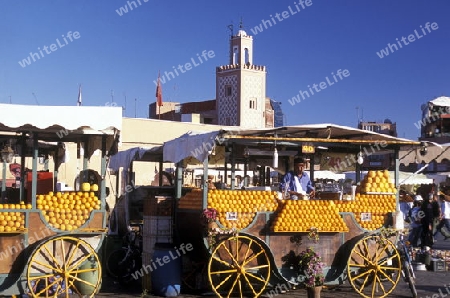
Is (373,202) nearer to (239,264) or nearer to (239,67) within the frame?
(239,264)

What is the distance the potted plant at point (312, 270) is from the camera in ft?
28.5

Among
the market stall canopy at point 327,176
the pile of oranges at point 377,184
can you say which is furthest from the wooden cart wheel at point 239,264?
the market stall canopy at point 327,176

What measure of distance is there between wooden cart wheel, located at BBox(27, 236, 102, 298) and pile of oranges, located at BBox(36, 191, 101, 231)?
231 millimetres

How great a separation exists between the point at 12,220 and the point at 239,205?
3052 millimetres

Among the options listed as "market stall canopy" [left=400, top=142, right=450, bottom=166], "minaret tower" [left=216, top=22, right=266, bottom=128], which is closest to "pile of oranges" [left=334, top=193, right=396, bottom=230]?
"market stall canopy" [left=400, top=142, right=450, bottom=166]

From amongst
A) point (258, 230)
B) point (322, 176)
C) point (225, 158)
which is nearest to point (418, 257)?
point (225, 158)

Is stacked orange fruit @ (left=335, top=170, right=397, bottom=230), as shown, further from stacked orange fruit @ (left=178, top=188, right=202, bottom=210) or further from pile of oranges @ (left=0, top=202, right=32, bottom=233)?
pile of oranges @ (left=0, top=202, right=32, bottom=233)

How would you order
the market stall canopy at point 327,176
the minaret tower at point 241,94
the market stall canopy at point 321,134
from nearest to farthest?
the market stall canopy at point 321,134 < the market stall canopy at point 327,176 < the minaret tower at point 241,94

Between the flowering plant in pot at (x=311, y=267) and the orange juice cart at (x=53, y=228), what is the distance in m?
2.76

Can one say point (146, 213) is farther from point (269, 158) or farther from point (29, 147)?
point (269, 158)

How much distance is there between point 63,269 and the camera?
26.6 ft

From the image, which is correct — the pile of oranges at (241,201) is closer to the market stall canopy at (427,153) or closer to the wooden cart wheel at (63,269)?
the wooden cart wheel at (63,269)

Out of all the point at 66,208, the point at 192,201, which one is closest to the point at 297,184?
the point at 192,201

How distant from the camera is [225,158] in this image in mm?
14289
